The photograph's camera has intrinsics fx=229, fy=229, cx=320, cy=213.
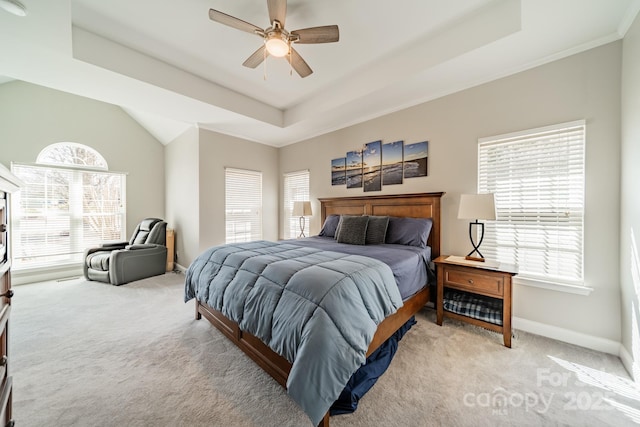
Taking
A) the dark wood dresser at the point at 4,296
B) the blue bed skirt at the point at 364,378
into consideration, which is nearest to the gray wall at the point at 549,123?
the blue bed skirt at the point at 364,378

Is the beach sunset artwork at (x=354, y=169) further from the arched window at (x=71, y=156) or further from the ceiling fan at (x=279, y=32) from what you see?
the arched window at (x=71, y=156)

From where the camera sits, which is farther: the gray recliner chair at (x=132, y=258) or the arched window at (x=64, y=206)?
the arched window at (x=64, y=206)

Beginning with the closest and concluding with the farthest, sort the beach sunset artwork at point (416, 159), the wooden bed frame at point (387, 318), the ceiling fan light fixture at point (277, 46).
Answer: the wooden bed frame at point (387, 318) → the ceiling fan light fixture at point (277, 46) → the beach sunset artwork at point (416, 159)

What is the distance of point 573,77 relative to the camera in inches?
85.5

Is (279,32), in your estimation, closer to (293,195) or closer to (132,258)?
(293,195)

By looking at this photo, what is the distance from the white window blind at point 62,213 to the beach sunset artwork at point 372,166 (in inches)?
201

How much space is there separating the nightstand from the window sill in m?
0.30

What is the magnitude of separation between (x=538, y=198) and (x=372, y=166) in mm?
2032

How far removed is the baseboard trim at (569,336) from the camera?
2.00m

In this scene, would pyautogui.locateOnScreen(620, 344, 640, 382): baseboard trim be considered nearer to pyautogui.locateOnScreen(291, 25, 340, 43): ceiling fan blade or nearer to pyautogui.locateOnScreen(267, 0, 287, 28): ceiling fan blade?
pyautogui.locateOnScreen(291, 25, 340, 43): ceiling fan blade

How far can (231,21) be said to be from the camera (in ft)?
6.03

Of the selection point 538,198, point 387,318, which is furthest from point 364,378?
point 538,198

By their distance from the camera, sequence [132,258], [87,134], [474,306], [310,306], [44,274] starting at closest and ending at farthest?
[310,306] < [474,306] < [132,258] < [44,274] < [87,134]

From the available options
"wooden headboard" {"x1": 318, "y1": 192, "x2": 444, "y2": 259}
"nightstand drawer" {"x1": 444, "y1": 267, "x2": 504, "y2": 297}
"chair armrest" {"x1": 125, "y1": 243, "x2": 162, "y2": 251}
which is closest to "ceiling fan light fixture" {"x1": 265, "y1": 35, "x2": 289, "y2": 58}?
"wooden headboard" {"x1": 318, "y1": 192, "x2": 444, "y2": 259}
